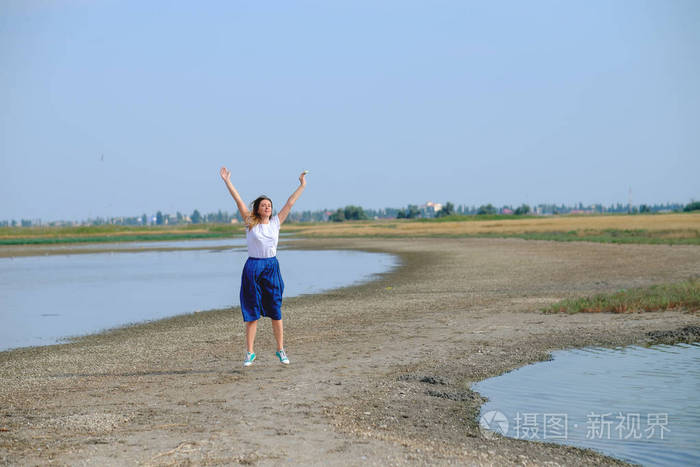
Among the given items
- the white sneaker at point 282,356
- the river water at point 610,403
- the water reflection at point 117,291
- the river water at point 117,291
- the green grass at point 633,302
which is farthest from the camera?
the water reflection at point 117,291

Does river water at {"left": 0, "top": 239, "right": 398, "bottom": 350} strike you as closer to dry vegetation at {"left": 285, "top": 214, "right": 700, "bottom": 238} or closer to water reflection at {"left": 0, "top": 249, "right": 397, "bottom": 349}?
water reflection at {"left": 0, "top": 249, "right": 397, "bottom": 349}

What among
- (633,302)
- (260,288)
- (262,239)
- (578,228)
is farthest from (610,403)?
(578,228)

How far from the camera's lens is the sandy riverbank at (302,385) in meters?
5.98

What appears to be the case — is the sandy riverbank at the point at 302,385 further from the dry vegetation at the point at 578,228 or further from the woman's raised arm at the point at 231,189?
the dry vegetation at the point at 578,228

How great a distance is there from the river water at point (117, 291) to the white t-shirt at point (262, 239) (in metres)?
7.23

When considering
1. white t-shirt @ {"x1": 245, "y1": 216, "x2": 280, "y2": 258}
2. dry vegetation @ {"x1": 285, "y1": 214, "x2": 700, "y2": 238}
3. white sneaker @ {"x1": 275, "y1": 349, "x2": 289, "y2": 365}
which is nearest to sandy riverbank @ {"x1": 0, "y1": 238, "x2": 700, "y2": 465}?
white sneaker @ {"x1": 275, "y1": 349, "x2": 289, "y2": 365}

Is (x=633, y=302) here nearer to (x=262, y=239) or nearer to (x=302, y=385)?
(x=302, y=385)

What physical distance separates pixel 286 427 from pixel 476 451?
1800 millimetres

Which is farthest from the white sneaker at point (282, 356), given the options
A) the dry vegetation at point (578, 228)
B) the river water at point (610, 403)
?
the dry vegetation at point (578, 228)

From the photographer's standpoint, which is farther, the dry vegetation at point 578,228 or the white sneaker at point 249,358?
the dry vegetation at point 578,228

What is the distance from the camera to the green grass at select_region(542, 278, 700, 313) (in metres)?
14.4

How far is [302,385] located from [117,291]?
18.9 meters

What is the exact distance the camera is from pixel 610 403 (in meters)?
7.94

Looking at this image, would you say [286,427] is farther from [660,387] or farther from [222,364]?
[660,387]
